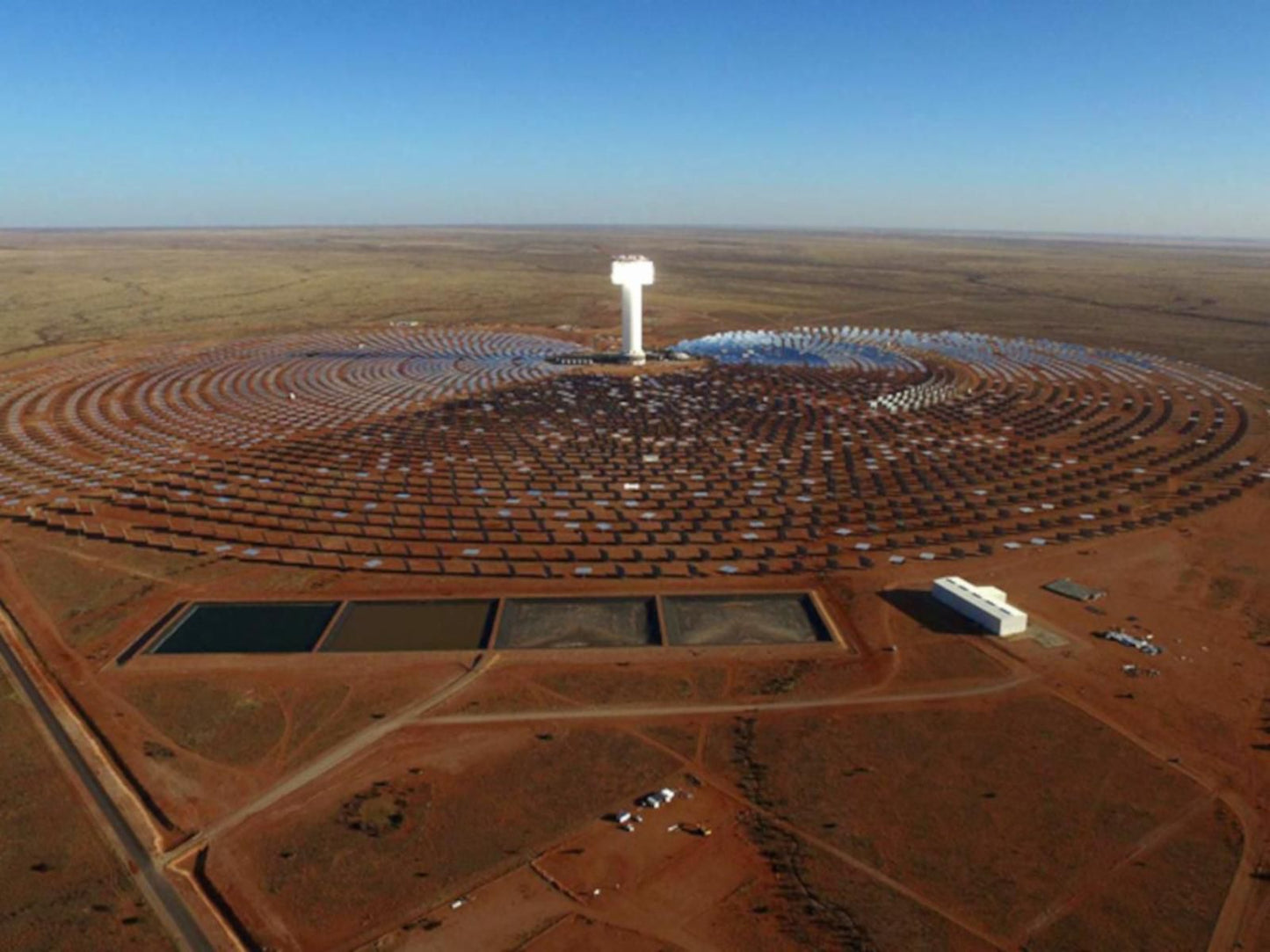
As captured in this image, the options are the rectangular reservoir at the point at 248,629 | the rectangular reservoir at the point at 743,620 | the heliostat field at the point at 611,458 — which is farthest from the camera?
the heliostat field at the point at 611,458

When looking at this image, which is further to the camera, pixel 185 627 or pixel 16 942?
pixel 185 627

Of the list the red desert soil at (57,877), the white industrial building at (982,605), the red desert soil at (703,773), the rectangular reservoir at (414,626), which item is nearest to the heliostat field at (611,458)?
the red desert soil at (703,773)

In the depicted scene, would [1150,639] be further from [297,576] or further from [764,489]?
[297,576]

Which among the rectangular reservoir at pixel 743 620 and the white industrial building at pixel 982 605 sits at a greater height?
the white industrial building at pixel 982 605

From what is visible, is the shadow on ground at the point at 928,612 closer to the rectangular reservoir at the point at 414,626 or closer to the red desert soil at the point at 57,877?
the rectangular reservoir at the point at 414,626

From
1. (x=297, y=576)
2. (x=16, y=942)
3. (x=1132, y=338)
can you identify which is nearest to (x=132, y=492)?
(x=297, y=576)

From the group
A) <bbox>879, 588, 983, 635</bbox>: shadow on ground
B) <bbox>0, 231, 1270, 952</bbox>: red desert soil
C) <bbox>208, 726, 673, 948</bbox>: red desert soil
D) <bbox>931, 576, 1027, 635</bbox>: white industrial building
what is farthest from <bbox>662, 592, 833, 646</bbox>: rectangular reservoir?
<bbox>208, 726, 673, 948</bbox>: red desert soil
